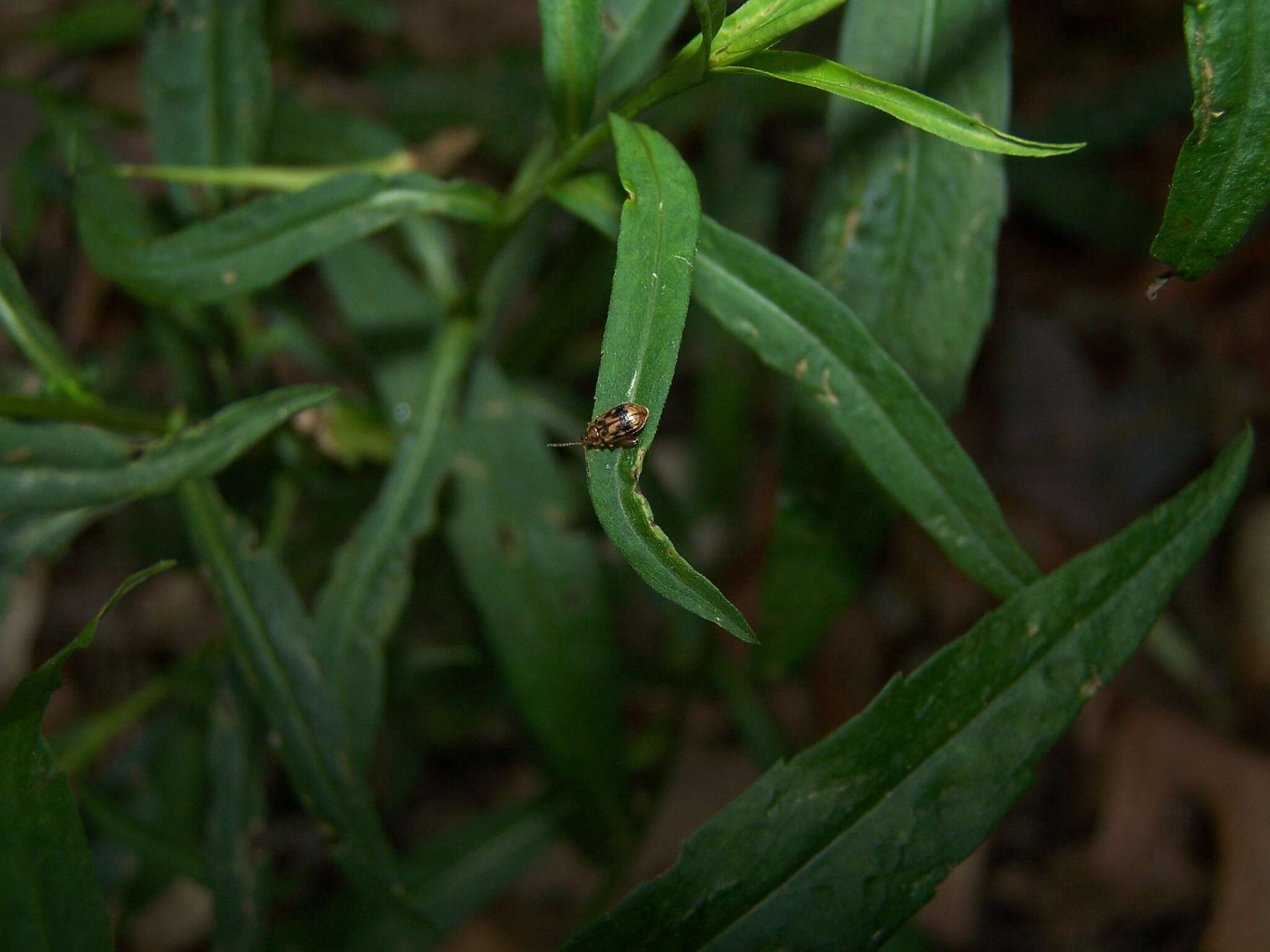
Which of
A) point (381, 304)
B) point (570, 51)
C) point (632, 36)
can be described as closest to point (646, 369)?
point (570, 51)

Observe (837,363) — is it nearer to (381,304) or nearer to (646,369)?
(646,369)

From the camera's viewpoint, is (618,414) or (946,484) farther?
(946,484)

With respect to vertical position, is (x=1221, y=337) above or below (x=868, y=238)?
below

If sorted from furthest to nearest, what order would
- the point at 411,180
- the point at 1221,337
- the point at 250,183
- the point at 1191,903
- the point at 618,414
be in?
the point at 1221,337 → the point at 1191,903 → the point at 250,183 → the point at 411,180 → the point at 618,414

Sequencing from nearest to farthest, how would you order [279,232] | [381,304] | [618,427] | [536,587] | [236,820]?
[618,427], [279,232], [236,820], [536,587], [381,304]

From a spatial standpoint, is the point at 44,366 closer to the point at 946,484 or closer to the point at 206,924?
the point at 946,484

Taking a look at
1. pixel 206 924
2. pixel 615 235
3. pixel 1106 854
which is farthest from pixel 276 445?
pixel 1106 854

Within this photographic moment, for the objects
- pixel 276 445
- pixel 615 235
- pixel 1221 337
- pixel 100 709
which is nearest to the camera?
pixel 615 235
